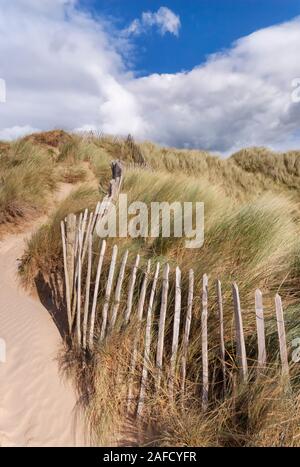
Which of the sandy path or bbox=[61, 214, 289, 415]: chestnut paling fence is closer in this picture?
bbox=[61, 214, 289, 415]: chestnut paling fence

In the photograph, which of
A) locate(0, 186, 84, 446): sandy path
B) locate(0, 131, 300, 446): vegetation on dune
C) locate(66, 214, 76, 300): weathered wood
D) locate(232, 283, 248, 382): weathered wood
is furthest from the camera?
locate(66, 214, 76, 300): weathered wood

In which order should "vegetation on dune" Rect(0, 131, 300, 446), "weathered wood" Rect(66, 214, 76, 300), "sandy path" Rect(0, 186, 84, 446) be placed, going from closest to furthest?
"vegetation on dune" Rect(0, 131, 300, 446)
"sandy path" Rect(0, 186, 84, 446)
"weathered wood" Rect(66, 214, 76, 300)

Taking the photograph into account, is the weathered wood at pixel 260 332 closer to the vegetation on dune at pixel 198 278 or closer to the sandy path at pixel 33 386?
the vegetation on dune at pixel 198 278

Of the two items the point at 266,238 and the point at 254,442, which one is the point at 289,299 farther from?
the point at 254,442

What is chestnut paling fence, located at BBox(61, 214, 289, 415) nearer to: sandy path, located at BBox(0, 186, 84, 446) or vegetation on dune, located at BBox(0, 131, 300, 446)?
vegetation on dune, located at BBox(0, 131, 300, 446)

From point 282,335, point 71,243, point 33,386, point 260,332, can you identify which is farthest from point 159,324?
point 71,243

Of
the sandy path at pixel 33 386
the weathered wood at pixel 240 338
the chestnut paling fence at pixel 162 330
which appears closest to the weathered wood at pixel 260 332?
the chestnut paling fence at pixel 162 330

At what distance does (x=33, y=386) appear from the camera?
2992 mm

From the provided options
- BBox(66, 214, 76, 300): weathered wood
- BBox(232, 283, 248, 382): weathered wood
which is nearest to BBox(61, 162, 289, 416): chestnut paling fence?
BBox(232, 283, 248, 382): weathered wood

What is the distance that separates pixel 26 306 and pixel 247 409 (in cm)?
319

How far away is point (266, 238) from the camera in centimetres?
432

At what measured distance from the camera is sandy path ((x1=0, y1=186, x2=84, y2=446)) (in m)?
2.53

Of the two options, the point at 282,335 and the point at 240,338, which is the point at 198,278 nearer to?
the point at 240,338

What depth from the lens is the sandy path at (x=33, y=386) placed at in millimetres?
2527
